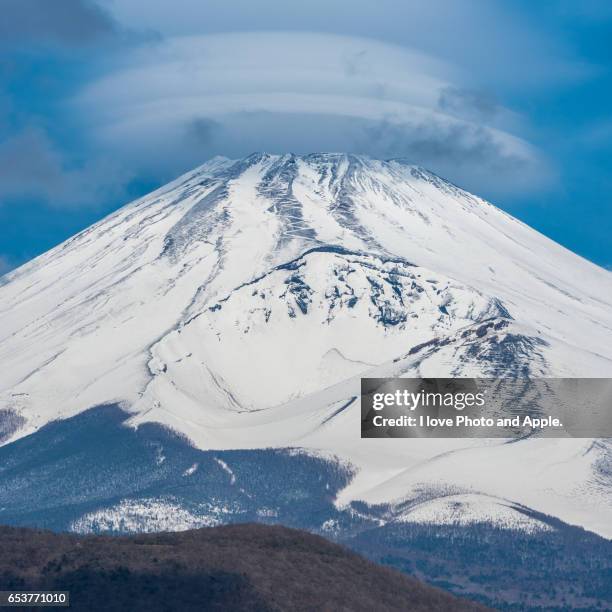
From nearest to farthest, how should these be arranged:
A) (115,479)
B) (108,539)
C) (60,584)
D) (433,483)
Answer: (60,584) < (108,539) < (433,483) < (115,479)

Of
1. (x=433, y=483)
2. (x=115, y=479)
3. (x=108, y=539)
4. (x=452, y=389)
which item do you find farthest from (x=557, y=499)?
(x=108, y=539)

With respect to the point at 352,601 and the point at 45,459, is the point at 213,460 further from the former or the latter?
the point at 352,601

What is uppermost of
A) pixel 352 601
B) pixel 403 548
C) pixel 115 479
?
pixel 115 479

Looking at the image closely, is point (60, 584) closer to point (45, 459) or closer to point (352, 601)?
point (352, 601)

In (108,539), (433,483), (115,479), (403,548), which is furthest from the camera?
(115,479)

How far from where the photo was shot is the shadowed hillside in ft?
344

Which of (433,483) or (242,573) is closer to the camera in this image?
(242,573)

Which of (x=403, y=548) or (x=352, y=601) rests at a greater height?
(x=403, y=548)

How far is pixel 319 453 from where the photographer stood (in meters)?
184

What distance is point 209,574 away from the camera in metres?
107

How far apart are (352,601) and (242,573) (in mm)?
Answer: 5865

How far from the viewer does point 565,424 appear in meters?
182

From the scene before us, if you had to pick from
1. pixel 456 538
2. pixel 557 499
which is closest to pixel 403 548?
pixel 456 538

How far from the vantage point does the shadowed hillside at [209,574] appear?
344 ft
